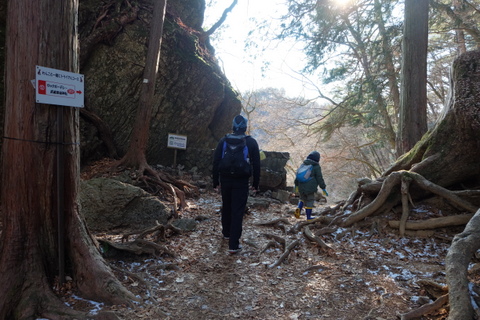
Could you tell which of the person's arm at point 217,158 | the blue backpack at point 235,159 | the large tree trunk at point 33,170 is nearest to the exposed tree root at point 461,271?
the blue backpack at point 235,159

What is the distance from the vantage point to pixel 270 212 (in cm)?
871

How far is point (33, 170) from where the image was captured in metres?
3.21

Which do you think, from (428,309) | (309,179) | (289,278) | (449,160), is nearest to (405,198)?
(449,160)

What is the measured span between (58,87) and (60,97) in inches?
4.1

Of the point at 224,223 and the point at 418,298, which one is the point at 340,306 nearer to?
the point at 418,298

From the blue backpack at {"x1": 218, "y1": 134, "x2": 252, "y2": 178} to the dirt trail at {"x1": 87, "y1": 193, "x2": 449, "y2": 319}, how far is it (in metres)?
1.36

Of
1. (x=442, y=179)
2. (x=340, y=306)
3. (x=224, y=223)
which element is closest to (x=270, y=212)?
(x=224, y=223)

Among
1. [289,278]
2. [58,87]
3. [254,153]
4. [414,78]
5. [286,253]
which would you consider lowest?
[289,278]

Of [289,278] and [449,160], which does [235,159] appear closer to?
[289,278]

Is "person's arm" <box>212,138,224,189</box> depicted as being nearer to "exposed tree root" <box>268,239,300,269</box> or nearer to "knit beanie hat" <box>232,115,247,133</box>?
"knit beanie hat" <box>232,115,247,133</box>

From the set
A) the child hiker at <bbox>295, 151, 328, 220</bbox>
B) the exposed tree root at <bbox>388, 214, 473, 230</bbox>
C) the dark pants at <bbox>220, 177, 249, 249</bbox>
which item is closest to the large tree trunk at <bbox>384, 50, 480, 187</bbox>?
the exposed tree root at <bbox>388, 214, 473, 230</bbox>

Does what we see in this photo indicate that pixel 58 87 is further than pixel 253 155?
No

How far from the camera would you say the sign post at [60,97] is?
3.16 metres

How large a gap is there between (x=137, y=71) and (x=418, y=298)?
392 inches
